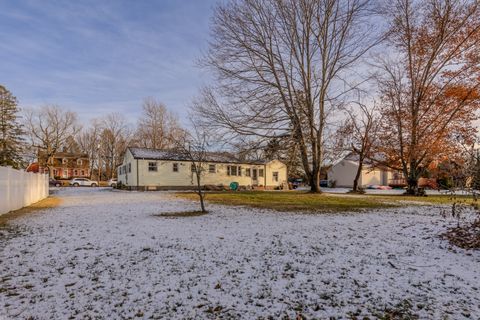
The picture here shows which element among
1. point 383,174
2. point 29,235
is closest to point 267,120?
point 29,235

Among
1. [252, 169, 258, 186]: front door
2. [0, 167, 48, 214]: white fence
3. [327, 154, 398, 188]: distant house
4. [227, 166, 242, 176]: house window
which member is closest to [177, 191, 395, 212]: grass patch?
[0, 167, 48, 214]: white fence

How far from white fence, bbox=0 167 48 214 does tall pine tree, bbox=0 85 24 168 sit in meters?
21.4

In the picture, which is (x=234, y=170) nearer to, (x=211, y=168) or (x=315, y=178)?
(x=211, y=168)

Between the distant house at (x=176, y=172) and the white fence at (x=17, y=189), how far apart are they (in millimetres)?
10107

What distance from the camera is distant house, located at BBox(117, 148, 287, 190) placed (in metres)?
26.7

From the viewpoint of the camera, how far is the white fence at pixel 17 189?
10023 millimetres

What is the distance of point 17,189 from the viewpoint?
11797 millimetres

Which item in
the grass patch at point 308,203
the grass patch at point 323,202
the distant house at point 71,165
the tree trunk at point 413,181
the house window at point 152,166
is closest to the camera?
the grass patch at point 308,203

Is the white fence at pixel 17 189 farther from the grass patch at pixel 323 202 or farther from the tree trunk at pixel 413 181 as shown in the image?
the tree trunk at pixel 413 181

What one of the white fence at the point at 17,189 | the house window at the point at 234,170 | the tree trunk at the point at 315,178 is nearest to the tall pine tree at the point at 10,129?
the white fence at the point at 17,189

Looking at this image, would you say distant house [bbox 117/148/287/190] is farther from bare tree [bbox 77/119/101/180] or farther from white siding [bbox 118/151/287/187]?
bare tree [bbox 77/119/101/180]

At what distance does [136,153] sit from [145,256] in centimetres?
2371

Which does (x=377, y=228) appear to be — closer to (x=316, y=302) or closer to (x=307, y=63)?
(x=316, y=302)

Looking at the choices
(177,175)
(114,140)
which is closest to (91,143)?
(114,140)
